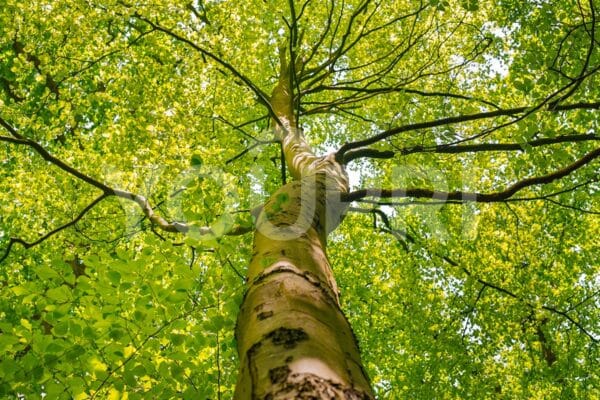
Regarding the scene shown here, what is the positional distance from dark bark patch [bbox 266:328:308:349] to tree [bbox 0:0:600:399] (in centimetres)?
88

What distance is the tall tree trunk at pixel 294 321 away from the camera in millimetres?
1326

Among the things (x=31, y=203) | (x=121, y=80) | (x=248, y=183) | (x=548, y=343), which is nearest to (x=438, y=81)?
(x=248, y=183)

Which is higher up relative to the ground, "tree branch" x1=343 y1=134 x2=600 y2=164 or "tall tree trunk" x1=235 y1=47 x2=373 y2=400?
"tree branch" x1=343 y1=134 x2=600 y2=164

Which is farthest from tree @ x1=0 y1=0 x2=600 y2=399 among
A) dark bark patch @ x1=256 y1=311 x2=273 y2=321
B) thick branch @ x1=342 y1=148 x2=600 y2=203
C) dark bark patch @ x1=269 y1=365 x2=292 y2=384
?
dark bark patch @ x1=269 y1=365 x2=292 y2=384

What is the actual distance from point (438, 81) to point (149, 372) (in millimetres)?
8482

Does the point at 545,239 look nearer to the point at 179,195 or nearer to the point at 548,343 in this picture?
the point at 548,343

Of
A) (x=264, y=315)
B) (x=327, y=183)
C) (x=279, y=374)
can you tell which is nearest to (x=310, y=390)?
(x=279, y=374)

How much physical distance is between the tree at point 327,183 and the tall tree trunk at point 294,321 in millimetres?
54

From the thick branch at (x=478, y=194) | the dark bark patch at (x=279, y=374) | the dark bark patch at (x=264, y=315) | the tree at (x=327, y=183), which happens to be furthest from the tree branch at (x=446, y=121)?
the dark bark patch at (x=279, y=374)

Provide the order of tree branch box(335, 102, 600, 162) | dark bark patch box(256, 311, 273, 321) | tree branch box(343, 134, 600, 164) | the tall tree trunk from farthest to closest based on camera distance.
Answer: tree branch box(335, 102, 600, 162) < tree branch box(343, 134, 600, 164) < dark bark patch box(256, 311, 273, 321) < the tall tree trunk

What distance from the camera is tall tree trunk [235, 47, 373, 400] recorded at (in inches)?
52.2

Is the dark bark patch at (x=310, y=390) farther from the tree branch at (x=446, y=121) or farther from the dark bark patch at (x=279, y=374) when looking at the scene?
the tree branch at (x=446, y=121)

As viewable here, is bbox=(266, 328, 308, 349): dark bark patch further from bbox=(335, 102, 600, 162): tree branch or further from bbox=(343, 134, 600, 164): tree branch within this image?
bbox=(335, 102, 600, 162): tree branch

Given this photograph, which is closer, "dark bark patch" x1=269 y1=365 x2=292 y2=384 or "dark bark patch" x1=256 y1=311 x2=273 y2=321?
"dark bark patch" x1=269 y1=365 x2=292 y2=384
